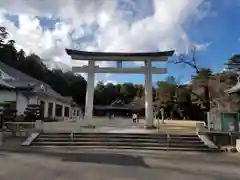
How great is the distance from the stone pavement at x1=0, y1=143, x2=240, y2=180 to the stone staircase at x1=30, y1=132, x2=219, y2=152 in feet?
→ 11.4

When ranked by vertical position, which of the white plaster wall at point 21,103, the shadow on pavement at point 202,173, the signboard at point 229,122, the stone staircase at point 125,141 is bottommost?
the shadow on pavement at point 202,173

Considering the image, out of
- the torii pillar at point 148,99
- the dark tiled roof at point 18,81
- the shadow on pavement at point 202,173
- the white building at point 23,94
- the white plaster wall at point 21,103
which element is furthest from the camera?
the dark tiled roof at point 18,81

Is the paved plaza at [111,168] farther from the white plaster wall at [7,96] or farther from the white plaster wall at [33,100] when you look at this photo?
the white plaster wall at [33,100]

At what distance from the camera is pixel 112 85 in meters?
84.4

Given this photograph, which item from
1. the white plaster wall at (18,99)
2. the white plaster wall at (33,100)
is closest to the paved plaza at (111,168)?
the white plaster wall at (18,99)

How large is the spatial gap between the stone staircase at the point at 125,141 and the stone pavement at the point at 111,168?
11.4 feet

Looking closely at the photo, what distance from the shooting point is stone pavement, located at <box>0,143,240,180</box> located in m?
9.20

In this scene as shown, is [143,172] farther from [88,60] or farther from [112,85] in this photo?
[112,85]

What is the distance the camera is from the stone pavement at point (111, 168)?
9.20 metres

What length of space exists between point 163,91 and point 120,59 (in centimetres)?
2409

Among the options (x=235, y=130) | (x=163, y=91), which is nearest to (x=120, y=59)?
(x=235, y=130)

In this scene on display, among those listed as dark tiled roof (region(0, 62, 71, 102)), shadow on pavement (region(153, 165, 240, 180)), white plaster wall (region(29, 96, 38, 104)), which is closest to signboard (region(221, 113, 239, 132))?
shadow on pavement (region(153, 165, 240, 180))

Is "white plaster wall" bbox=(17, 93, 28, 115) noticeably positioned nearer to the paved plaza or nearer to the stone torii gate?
the stone torii gate

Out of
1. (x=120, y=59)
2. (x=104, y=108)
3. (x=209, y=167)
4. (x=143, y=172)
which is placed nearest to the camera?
(x=143, y=172)
